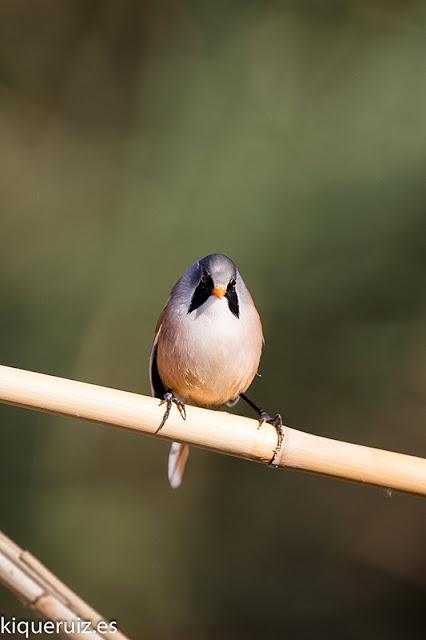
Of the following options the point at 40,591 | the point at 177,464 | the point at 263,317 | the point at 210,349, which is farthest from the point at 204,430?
the point at 263,317

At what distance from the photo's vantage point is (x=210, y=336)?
175cm

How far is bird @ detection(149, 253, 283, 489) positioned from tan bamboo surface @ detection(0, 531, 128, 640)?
0.59m

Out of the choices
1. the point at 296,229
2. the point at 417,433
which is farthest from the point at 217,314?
the point at 417,433

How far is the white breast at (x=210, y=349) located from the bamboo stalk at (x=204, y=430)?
44cm

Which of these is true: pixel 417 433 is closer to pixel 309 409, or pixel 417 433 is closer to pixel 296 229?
pixel 309 409

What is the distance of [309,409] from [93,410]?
166 centimetres

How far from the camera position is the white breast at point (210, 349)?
1.75 metres

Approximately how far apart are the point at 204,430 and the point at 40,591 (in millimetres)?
335

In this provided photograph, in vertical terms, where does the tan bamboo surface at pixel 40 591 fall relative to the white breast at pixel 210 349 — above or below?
below

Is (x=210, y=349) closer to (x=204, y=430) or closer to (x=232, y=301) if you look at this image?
(x=232, y=301)

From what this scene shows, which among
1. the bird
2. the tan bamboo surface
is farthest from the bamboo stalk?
the bird

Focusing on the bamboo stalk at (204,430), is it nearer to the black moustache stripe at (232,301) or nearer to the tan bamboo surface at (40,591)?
the tan bamboo surface at (40,591)

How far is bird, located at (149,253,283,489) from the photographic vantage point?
175 cm

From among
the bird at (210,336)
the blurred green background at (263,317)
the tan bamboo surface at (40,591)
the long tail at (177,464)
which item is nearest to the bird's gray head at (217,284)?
the bird at (210,336)
